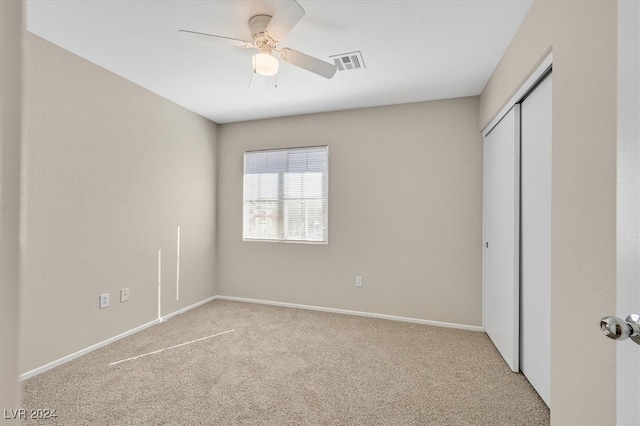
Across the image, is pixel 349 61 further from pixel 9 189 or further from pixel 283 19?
pixel 9 189

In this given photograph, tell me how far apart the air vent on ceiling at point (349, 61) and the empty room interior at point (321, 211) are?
0.07ft

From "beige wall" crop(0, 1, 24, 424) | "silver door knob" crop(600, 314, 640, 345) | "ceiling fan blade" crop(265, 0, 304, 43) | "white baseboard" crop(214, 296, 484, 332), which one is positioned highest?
"ceiling fan blade" crop(265, 0, 304, 43)

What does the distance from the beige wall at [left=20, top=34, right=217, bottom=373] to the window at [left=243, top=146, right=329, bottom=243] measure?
2.58ft

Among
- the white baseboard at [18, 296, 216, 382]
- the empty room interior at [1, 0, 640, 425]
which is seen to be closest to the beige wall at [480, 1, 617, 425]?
the empty room interior at [1, 0, 640, 425]

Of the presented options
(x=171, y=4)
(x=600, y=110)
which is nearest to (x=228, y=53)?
(x=171, y=4)

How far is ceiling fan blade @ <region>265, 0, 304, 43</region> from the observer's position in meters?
1.61

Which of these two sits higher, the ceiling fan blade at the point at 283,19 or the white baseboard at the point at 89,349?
the ceiling fan blade at the point at 283,19

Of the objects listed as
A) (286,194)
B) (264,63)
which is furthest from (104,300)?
(264,63)

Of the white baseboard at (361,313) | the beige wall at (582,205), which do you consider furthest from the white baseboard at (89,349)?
the beige wall at (582,205)

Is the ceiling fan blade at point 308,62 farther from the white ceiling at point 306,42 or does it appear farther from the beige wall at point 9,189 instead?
the beige wall at point 9,189

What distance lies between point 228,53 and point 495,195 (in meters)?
2.66

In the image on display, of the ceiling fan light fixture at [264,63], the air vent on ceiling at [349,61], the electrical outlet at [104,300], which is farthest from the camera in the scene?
the electrical outlet at [104,300]

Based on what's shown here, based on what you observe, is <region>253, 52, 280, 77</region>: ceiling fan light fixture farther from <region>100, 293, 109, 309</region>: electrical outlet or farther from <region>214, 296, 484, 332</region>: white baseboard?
<region>214, 296, 484, 332</region>: white baseboard

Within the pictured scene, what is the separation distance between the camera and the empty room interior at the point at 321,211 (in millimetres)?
1192
